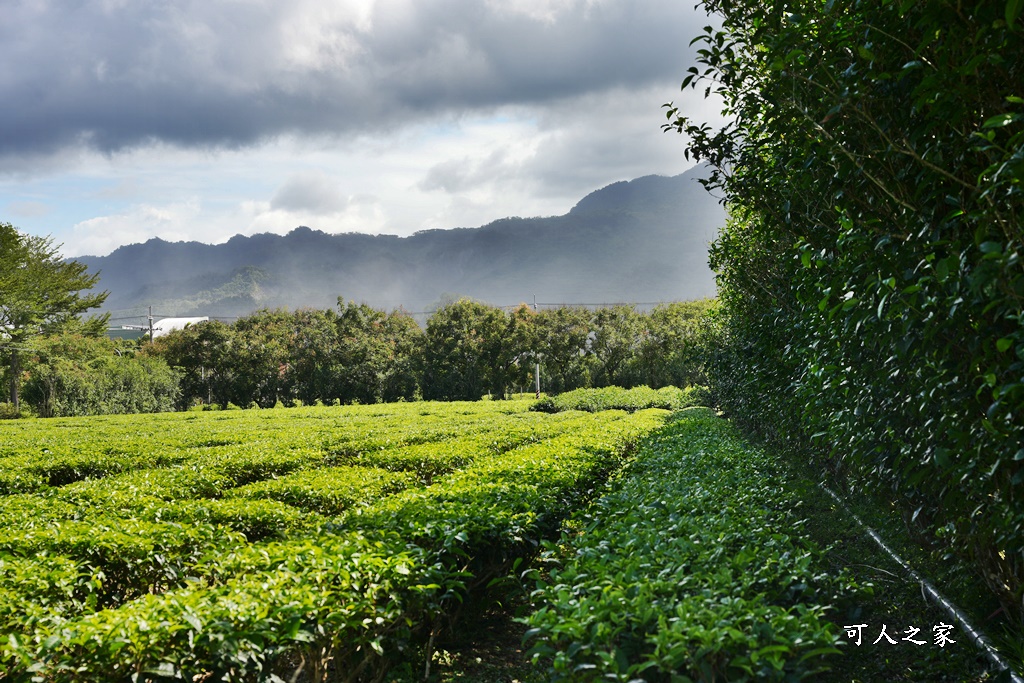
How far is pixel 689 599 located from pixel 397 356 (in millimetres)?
41295

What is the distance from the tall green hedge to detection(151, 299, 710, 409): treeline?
36.4 m

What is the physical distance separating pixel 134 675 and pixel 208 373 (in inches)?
1779

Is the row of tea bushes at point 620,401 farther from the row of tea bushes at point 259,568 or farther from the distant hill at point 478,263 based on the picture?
the distant hill at point 478,263

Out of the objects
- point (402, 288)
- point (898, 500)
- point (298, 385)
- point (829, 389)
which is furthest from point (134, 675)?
point (402, 288)

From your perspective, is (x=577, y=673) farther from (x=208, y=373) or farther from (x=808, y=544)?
(x=208, y=373)

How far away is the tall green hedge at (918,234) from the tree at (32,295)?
130 feet

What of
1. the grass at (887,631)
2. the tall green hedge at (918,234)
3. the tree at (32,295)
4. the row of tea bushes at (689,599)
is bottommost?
the grass at (887,631)

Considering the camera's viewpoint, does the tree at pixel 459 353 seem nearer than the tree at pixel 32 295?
No

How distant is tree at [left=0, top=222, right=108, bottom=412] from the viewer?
33594 millimetres

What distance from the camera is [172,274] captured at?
193 metres

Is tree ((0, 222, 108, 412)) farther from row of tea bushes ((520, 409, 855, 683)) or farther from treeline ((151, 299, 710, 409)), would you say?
row of tea bushes ((520, 409, 855, 683))

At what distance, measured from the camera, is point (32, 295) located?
35.6 metres

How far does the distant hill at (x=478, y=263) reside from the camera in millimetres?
161250

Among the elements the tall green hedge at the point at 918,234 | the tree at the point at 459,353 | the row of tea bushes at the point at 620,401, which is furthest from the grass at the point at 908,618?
the tree at the point at 459,353
